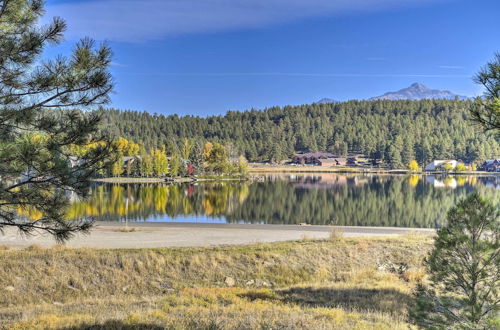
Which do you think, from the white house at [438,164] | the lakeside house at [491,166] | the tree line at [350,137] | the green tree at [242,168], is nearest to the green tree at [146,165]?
the green tree at [242,168]

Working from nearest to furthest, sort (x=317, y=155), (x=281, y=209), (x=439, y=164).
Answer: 1. (x=281, y=209)
2. (x=439, y=164)
3. (x=317, y=155)

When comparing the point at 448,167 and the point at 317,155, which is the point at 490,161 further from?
the point at 317,155

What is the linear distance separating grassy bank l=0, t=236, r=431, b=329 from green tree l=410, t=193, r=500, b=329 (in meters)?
2.15

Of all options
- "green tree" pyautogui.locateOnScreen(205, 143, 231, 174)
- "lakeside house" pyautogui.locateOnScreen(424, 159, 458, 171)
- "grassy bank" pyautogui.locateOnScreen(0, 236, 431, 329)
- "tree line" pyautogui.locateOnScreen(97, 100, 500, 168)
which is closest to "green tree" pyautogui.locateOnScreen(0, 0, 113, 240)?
"grassy bank" pyautogui.locateOnScreen(0, 236, 431, 329)

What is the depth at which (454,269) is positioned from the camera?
21.3 feet

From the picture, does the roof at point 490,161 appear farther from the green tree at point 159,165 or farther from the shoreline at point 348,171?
the green tree at point 159,165

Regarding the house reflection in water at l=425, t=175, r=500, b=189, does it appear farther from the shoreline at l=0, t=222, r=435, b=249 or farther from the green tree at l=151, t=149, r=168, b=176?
the shoreline at l=0, t=222, r=435, b=249

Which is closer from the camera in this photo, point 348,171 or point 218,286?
point 218,286

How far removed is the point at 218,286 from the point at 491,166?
14380 centimetres

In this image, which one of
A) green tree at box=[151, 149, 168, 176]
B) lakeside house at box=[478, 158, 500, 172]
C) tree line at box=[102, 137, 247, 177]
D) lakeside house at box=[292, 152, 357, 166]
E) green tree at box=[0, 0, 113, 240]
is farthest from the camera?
lakeside house at box=[292, 152, 357, 166]

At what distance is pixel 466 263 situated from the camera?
6578 millimetres

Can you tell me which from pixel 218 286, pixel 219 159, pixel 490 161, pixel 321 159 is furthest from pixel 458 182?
pixel 218 286

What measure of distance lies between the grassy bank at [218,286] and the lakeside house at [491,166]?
132m

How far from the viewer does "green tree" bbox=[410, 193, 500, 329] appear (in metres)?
6.25
